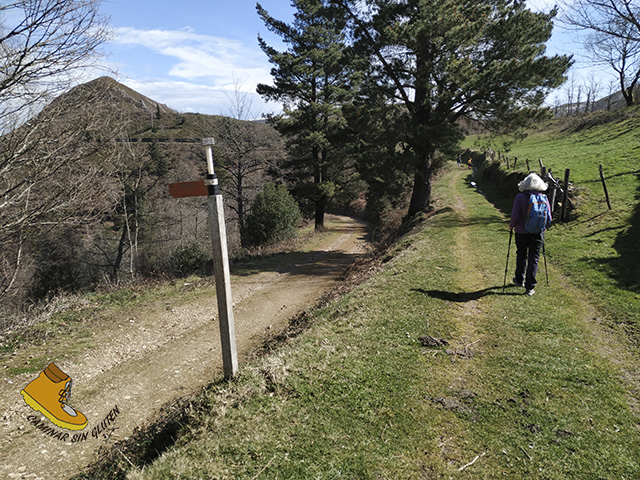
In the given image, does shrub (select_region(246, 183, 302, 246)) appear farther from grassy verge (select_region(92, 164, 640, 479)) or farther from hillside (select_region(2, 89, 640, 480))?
grassy verge (select_region(92, 164, 640, 479))

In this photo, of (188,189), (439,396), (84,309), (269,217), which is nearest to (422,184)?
(269,217)

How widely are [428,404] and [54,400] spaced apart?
203 inches

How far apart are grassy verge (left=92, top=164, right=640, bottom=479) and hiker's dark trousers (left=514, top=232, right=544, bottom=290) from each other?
2.02 ft

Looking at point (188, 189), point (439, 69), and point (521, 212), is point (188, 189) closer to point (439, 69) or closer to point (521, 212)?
point (521, 212)

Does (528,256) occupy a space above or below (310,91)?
below

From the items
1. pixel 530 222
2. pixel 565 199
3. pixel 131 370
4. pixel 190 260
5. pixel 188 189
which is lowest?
pixel 190 260

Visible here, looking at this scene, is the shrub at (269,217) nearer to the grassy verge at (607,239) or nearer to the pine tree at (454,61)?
the pine tree at (454,61)

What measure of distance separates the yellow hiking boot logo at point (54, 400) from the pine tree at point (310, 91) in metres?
22.0

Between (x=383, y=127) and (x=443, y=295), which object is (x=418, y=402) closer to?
(x=443, y=295)

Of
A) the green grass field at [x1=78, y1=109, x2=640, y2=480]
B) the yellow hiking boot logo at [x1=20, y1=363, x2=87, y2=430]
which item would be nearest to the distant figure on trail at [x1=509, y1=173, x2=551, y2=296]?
the green grass field at [x1=78, y1=109, x2=640, y2=480]

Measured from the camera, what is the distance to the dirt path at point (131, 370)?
4996 millimetres

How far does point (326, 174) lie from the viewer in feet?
94.4

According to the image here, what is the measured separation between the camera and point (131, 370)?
7.34 metres

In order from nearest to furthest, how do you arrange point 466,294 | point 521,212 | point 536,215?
point 536,215 < point 521,212 < point 466,294
